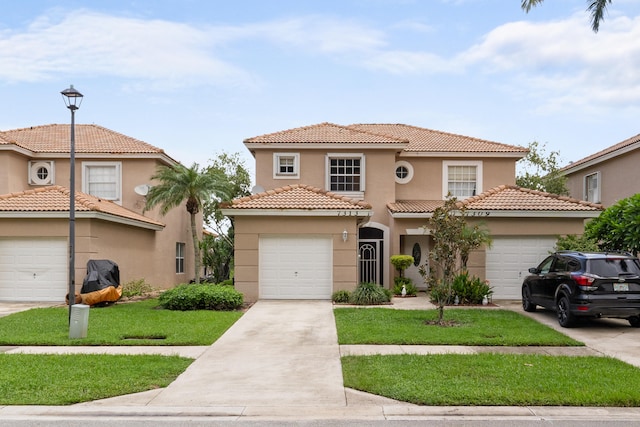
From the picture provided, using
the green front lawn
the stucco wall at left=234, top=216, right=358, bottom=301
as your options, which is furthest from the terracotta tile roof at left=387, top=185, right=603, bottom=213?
the green front lawn

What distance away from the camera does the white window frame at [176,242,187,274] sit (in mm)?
27584

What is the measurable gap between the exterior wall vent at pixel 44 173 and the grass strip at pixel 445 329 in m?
15.0

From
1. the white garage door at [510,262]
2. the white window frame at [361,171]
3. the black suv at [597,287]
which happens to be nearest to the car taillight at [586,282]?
the black suv at [597,287]

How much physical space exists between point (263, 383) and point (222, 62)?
10.6 metres

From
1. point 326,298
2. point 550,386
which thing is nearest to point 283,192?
point 326,298

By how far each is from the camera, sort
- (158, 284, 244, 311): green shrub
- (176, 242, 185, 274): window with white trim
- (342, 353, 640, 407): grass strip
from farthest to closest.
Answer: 1. (176, 242, 185, 274): window with white trim
2. (158, 284, 244, 311): green shrub
3. (342, 353, 640, 407): grass strip

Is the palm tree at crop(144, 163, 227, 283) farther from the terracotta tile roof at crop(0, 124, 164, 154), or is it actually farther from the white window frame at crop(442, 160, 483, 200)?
the white window frame at crop(442, 160, 483, 200)

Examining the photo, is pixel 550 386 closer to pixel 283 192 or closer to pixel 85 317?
pixel 85 317

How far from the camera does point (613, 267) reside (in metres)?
12.5

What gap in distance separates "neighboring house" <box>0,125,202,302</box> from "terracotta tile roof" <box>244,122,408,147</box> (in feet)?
15.8

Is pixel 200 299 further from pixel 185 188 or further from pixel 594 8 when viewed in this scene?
pixel 594 8

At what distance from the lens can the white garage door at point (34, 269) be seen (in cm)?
1828

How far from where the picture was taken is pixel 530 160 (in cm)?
3578

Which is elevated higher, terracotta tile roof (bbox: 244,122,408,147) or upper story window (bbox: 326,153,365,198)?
terracotta tile roof (bbox: 244,122,408,147)
